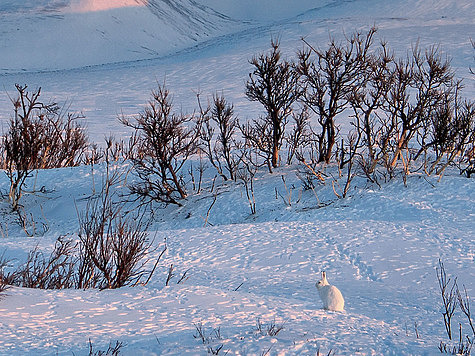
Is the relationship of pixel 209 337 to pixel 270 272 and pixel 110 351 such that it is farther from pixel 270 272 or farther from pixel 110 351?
pixel 270 272

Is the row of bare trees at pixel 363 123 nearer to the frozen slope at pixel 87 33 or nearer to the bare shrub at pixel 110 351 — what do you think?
the bare shrub at pixel 110 351

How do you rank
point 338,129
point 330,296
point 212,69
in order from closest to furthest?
1. point 330,296
2. point 338,129
3. point 212,69

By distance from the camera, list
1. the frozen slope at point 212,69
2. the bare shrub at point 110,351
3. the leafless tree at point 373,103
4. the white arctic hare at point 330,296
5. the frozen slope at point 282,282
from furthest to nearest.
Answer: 1. the frozen slope at point 212,69
2. the leafless tree at point 373,103
3. the white arctic hare at point 330,296
4. the frozen slope at point 282,282
5. the bare shrub at point 110,351

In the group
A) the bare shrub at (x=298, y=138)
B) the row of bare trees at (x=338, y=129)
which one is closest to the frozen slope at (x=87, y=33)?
the bare shrub at (x=298, y=138)

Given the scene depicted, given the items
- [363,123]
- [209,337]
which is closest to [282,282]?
Result: [209,337]

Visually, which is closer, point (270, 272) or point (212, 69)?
point (270, 272)

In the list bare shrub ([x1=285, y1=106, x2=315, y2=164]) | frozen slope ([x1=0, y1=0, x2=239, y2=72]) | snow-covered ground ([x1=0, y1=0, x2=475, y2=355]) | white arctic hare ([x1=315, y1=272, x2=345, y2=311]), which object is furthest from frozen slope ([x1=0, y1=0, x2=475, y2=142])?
white arctic hare ([x1=315, y1=272, x2=345, y2=311])

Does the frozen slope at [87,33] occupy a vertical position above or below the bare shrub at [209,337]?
above

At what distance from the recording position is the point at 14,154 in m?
14.3

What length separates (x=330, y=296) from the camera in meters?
4.71

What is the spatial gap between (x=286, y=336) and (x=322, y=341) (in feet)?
0.77

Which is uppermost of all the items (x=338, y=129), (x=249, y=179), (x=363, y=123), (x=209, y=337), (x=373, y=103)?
(x=373, y=103)

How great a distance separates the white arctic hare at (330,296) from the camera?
4.66 metres

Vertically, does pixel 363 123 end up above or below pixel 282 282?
above
